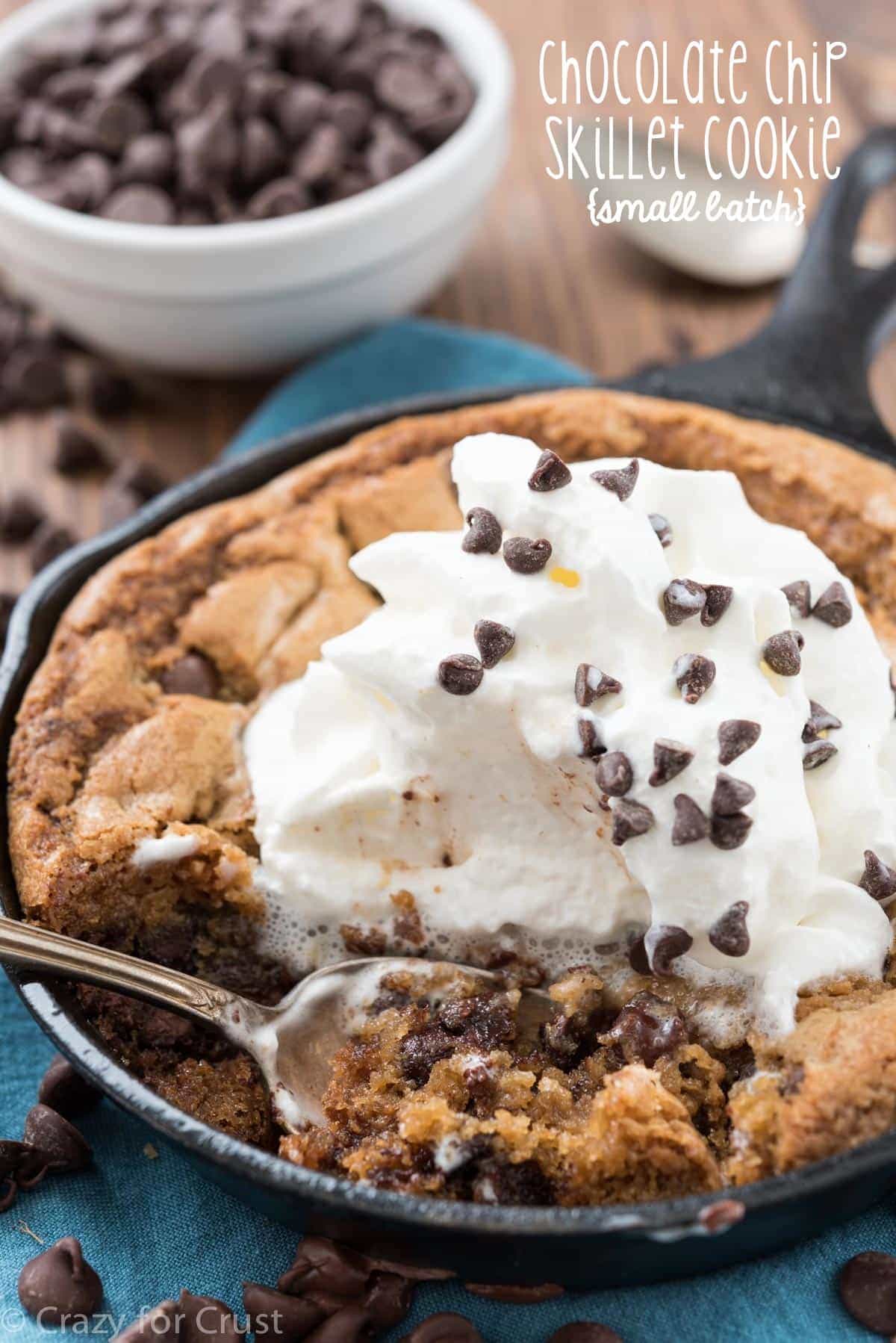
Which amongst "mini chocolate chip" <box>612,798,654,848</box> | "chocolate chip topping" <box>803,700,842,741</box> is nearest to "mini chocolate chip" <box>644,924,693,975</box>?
"mini chocolate chip" <box>612,798,654,848</box>

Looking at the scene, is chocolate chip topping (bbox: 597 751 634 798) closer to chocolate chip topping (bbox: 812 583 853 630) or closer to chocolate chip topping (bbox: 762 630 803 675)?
chocolate chip topping (bbox: 762 630 803 675)

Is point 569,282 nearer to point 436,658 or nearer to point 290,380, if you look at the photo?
point 290,380

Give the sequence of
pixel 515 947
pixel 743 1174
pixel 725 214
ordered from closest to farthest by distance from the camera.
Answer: pixel 743 1174 → pixel 515 947 → pixel 725 214

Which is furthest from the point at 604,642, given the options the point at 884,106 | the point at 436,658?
the point at 884,106

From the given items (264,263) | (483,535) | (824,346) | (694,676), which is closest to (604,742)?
(694,676)

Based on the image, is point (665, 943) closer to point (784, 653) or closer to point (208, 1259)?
point (784, 653)
